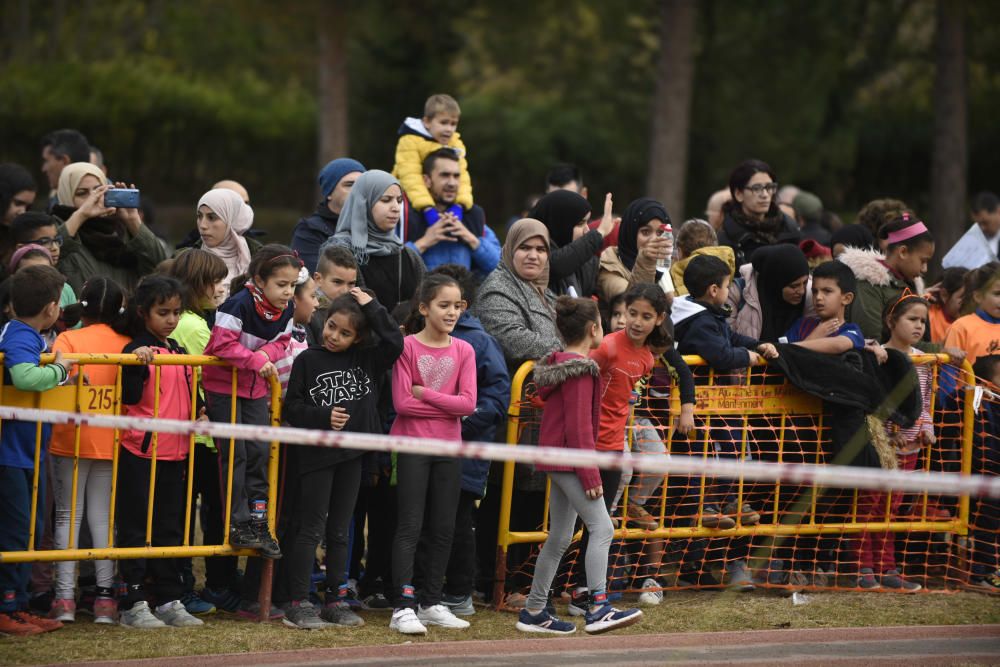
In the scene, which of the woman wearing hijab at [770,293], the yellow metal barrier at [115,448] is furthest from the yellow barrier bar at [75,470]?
the woman wearing hijab at [770,293]

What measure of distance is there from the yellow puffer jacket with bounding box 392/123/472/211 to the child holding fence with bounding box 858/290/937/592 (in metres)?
2.98

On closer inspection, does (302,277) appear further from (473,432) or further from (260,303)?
(473,432)

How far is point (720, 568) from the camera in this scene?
27.2 ft

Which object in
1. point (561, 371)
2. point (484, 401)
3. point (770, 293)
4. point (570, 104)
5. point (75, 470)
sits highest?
point (570, 104)

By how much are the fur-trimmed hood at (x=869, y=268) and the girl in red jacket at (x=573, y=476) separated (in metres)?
2.57

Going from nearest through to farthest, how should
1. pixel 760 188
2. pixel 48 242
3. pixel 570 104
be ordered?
pixel 48 242 → pixel 760 188 → pixel 570 104

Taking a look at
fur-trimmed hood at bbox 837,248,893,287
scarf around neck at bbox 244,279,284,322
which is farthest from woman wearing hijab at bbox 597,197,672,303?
scarf around neck at bbox 244,279,284,322

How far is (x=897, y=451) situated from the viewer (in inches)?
325

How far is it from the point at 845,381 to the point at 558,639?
246cm

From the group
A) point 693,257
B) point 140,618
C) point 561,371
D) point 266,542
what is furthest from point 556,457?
point 693,257

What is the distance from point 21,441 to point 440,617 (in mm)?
2317

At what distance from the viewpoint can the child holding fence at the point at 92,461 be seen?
6.85 metres

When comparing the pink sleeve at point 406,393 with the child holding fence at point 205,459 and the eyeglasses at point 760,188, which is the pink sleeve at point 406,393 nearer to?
the child holding fence at point 205,459

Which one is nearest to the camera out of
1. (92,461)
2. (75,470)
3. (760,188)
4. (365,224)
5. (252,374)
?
(75,470)
